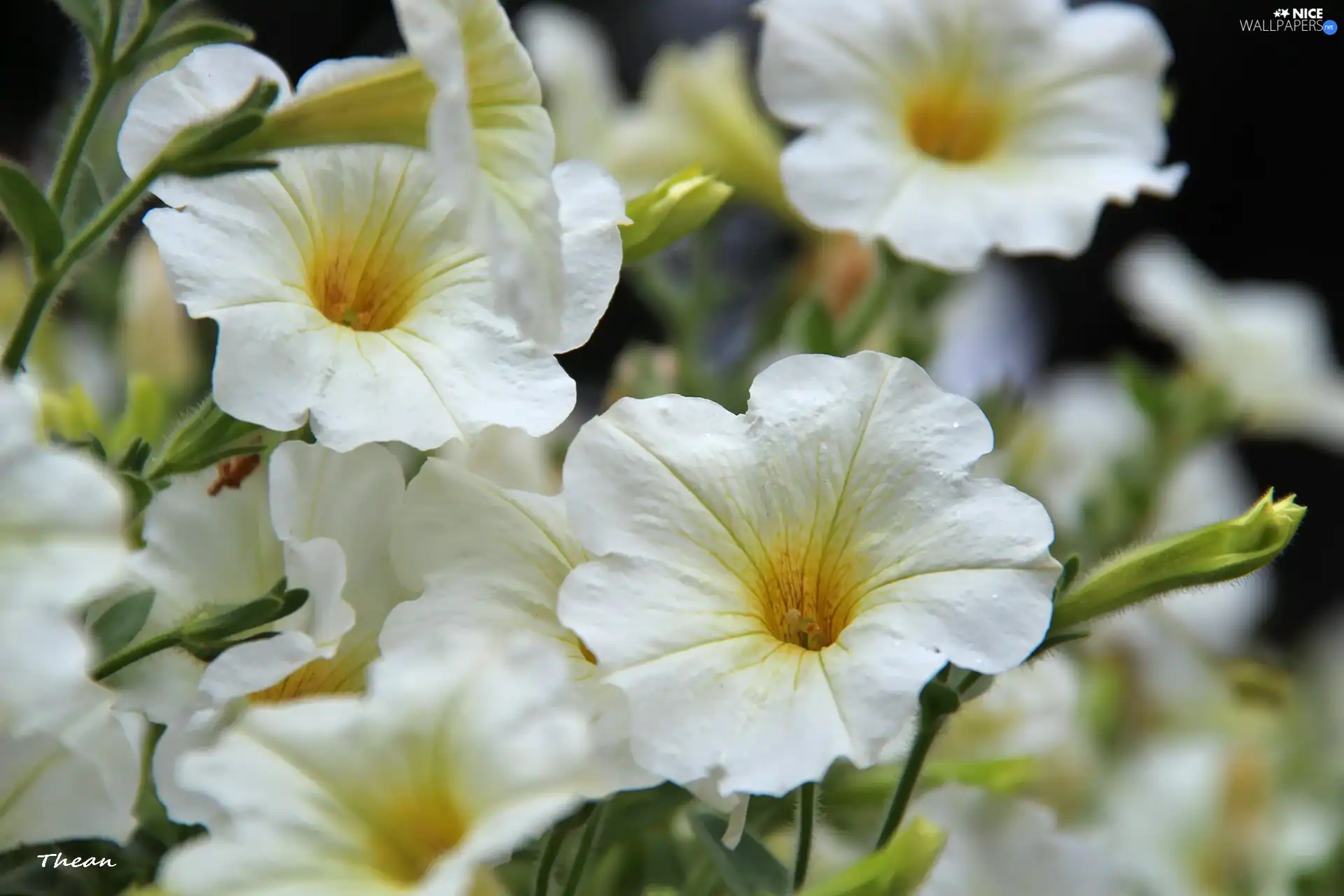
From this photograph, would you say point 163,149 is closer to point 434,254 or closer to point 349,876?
point 434,254

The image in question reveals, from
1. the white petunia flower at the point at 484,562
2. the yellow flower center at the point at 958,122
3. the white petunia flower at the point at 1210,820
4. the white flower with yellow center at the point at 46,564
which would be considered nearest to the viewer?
the white flower with yellow center at the point at 46,564

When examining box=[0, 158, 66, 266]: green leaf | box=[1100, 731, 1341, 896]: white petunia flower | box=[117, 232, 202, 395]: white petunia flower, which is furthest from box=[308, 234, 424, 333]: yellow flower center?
box=[1100, 731, 1341, 896]: white petunia flower

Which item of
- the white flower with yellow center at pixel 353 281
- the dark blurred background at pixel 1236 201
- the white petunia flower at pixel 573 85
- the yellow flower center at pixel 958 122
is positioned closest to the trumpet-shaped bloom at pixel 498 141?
the white flower with yellow center at pixel 353 281

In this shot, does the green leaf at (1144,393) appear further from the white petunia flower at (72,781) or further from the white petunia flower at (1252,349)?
the white petunia flower at (72,781)

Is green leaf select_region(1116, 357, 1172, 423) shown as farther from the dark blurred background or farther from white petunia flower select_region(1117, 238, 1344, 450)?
the dark blurred background

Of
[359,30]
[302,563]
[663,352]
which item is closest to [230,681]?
[302,563]

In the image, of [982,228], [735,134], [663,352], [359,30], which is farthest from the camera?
[359,30]

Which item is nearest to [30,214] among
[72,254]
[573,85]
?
[72,254]
